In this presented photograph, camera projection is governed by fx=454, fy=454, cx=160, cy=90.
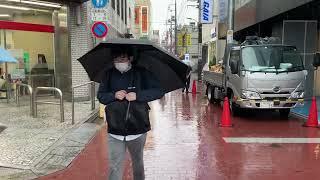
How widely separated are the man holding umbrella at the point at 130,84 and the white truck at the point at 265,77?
7538mm

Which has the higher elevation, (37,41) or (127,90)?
(37,41)

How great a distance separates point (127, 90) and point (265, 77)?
26.4 ft

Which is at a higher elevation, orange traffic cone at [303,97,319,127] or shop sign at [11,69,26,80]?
shop sign at [11,69,26,80]

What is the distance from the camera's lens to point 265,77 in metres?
12.1

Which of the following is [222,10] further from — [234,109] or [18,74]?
[234,109]

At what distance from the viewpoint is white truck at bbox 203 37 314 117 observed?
12164 mm

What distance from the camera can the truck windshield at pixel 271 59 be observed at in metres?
12.6

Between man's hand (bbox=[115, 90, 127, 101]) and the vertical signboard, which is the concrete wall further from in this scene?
the vertical signboard

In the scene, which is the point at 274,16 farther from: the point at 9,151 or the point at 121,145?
the point at 121,145

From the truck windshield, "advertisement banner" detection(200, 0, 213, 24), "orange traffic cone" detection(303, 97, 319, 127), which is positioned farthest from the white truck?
"advertisement banner" detection(200, 0, 213, 24)

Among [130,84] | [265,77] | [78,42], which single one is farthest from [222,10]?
[130,84]

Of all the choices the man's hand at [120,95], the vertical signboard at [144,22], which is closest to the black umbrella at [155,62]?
the man's hand at [120,95]

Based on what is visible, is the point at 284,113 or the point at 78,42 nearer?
the point at 284,113

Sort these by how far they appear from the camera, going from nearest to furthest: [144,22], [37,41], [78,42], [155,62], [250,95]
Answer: [155,62] < [250,95] < [37,41] < [78,42] < [144,22]
